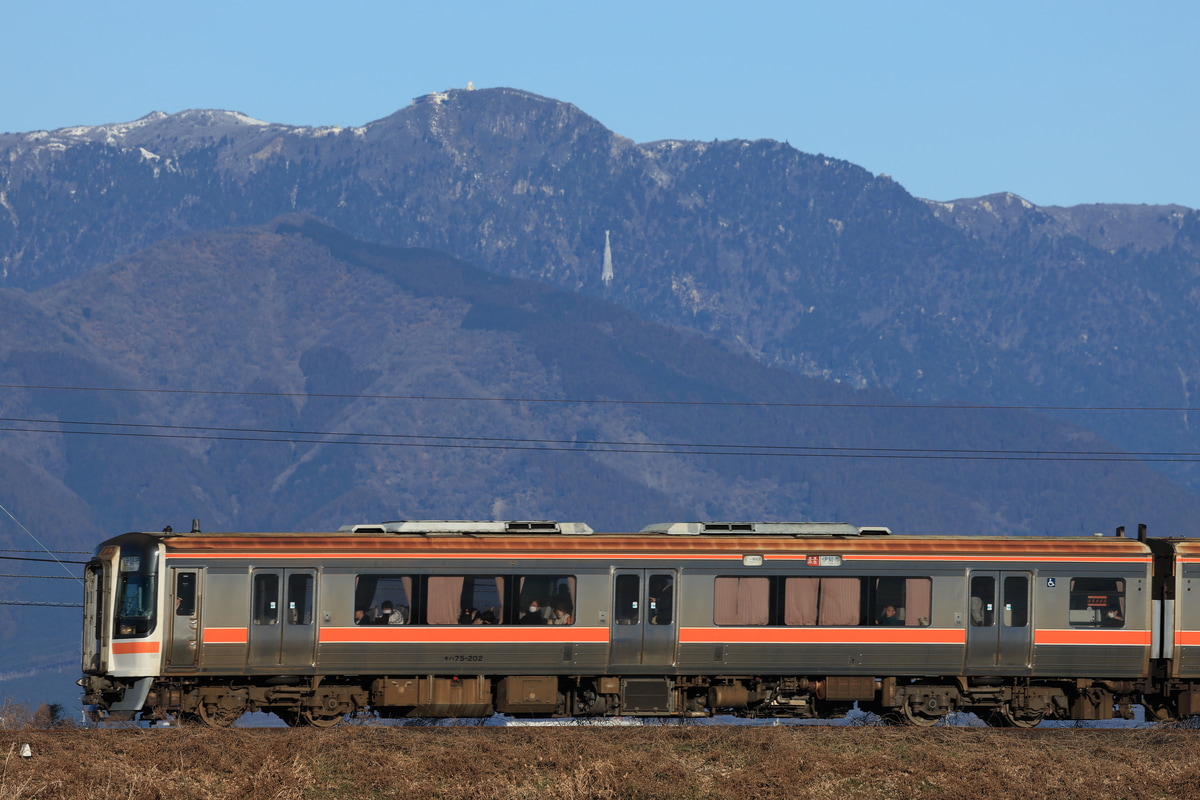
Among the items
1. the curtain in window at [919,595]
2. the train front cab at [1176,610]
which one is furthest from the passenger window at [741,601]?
the train front cab at [1176,610]

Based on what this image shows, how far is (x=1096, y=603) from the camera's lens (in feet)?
123

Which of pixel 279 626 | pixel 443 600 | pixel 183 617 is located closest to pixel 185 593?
pixel 183 617

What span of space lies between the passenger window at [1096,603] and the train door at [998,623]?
119 centimetres

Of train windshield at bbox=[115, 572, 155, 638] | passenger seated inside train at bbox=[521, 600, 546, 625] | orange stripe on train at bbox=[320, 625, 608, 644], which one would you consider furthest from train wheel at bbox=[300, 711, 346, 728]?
passenger seated inside train at bbox=[521, 600, 546, 625]

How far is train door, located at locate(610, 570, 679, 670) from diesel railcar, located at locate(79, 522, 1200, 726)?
48 millimetres

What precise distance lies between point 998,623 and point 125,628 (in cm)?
1871

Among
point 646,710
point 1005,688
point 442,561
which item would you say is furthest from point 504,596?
point 1005,688

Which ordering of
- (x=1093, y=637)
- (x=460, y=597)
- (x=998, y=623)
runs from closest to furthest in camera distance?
(x=460, y=597)
(x=998, y=623)
(x=1093, y=637)

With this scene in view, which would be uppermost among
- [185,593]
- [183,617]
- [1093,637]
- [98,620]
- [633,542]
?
[633,542]

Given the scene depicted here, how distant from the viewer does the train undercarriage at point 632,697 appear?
117 feet

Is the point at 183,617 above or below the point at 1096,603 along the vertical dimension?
below

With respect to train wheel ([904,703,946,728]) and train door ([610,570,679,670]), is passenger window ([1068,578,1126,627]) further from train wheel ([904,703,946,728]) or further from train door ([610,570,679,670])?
train door ([610,570,679,670])

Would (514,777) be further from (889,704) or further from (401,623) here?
(889,704)

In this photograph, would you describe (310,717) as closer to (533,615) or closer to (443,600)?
(443,600)
